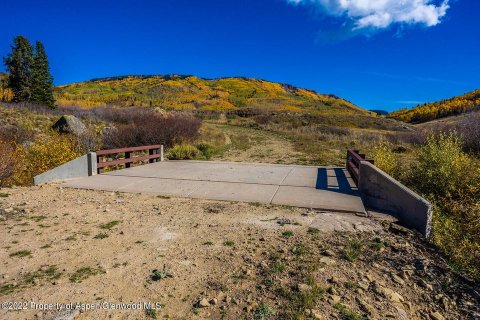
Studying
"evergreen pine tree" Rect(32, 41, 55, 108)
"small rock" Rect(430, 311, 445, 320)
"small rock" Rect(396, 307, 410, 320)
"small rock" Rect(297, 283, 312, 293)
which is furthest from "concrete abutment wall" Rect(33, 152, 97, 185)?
"evergreen pine tree" Rect(32, 41, 55, 108)

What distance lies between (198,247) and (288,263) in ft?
4.38

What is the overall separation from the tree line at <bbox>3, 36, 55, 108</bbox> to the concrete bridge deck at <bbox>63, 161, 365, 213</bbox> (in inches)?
1081

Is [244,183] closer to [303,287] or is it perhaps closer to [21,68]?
[303,287]

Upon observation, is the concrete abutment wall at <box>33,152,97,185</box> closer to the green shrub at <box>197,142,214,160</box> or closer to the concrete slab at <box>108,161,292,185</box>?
the concrete slab at <box>108,161,292,185</box>

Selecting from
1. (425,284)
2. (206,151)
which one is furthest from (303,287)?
(206,151)

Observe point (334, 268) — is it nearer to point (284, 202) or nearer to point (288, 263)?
point (288, 263)

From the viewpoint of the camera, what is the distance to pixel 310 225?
18.4 feet

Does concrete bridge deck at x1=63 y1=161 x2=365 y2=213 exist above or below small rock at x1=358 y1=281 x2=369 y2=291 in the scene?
above

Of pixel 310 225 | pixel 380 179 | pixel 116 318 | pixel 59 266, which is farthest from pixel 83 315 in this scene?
pixel 380 179

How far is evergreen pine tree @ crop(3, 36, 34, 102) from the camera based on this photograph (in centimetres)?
3309

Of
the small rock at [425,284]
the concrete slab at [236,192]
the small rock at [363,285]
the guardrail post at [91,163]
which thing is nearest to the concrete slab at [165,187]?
the concrete slab at [236,192]

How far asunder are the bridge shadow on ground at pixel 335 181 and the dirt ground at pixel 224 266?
2144mm

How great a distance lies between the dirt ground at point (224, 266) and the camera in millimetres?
3287

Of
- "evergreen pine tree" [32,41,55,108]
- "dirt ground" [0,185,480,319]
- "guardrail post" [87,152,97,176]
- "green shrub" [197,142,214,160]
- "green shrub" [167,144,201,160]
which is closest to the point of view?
"dirt ground" [0,185,480,319]
